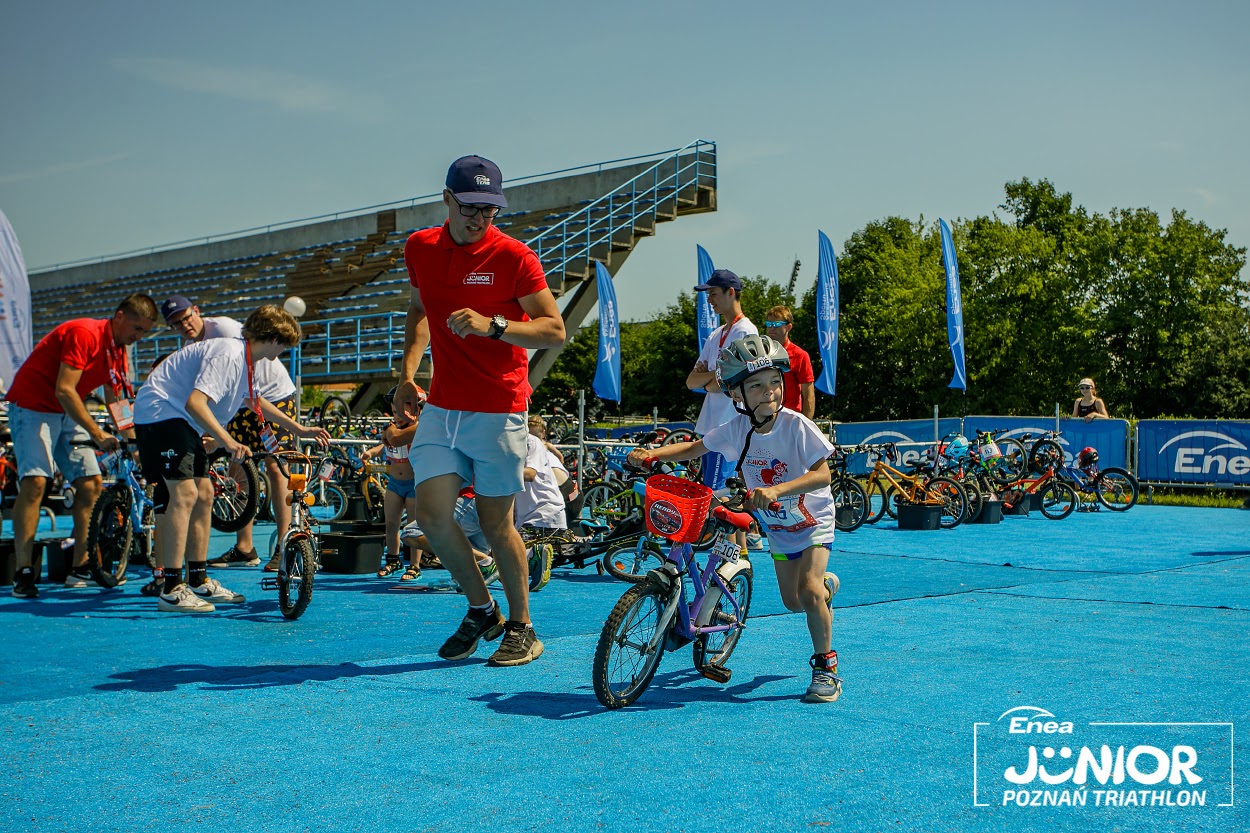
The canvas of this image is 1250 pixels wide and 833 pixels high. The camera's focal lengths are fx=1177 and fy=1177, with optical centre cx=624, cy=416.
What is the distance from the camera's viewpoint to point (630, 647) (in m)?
4.35

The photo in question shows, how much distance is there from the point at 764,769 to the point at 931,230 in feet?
192

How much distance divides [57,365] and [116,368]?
0.34 m

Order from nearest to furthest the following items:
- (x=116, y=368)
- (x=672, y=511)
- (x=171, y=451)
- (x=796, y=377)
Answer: (x=672, y=511), (x=171, y=451), (x=116, y=368), (x=796, y=377)

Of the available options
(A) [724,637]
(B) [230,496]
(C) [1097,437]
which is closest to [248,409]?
(B) [230,496]

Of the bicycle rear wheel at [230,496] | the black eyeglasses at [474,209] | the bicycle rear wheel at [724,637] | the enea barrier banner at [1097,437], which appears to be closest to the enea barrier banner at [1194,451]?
the enea barrier banner at [1097,437]

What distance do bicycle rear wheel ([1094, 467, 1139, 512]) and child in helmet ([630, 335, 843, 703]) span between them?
1316 cm

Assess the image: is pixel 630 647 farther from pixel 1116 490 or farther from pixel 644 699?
pixel 1116 490

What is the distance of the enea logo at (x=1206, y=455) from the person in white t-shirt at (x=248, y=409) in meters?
15.3

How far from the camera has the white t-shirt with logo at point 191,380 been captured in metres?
6.37

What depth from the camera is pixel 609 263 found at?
27.1 metres

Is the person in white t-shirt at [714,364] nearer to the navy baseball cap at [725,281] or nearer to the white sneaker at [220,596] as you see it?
the navy baseball cap at [725,281]

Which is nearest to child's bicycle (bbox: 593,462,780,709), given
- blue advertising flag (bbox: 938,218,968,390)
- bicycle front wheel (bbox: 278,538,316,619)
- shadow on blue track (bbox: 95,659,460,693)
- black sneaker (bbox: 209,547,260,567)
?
shadow on blue track (bbox: 95,659,460,693)

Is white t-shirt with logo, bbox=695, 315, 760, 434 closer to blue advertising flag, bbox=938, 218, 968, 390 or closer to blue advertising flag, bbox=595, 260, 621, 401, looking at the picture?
blue advertising flag, bbox=595, 260, 621, 401

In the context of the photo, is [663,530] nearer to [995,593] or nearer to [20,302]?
[995,593]
